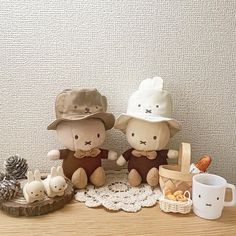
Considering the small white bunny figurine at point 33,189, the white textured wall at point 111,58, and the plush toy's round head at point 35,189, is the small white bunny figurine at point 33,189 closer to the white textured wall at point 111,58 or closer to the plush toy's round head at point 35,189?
the plush toy's round head at point 35,189

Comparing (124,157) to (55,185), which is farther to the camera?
(124,157)

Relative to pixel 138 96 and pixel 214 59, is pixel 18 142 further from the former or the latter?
pixel 214 59

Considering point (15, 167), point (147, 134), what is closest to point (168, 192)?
point (147, 134)

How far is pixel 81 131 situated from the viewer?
742 mm

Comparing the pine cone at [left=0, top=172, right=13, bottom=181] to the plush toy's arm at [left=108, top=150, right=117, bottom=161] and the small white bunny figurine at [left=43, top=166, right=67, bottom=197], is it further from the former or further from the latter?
the plush toy's arm at [left=108, top=150, right=117, bottom=161]

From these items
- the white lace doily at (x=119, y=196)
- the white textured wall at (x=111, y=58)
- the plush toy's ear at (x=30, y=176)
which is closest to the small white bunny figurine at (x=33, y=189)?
the plush toy's ear at (x=30, y=176)

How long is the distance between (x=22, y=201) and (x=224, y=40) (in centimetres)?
62

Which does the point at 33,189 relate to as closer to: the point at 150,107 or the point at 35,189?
the point at 35,189

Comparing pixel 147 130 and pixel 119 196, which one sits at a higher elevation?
pixel 147 130

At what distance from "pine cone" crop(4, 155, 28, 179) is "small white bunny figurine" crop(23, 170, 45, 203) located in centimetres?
11

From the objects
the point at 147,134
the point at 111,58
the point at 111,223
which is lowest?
the point at 111,223

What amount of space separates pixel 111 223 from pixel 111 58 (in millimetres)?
404

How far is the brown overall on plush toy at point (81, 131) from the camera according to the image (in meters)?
0.74

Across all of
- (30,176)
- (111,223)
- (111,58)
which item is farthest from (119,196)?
(111,58)
